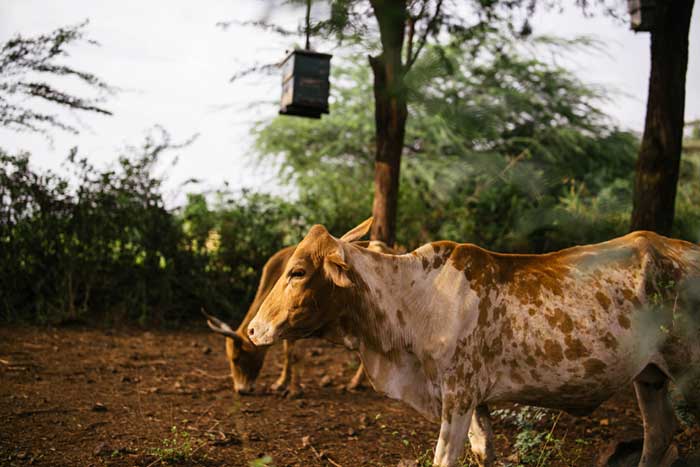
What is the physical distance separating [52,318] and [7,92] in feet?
8.54

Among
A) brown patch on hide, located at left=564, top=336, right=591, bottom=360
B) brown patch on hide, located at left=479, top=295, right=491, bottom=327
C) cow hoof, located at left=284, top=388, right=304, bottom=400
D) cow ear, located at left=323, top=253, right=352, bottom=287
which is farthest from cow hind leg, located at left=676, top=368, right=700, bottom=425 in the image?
cow hoof, located at left=284, top=388, right=304, bottom=400

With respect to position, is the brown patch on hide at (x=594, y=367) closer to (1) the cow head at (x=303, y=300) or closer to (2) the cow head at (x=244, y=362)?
(1) the cow head at (x=303, y=300)

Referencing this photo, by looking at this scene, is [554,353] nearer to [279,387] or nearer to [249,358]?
[249,358]

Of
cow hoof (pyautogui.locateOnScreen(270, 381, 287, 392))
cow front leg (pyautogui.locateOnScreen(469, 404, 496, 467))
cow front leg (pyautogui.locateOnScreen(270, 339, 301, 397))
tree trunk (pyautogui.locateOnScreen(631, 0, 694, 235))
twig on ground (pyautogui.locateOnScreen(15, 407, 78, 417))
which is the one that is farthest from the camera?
cow hoof (pyautogui.locateOnScreen(270, 381, 287, 392))

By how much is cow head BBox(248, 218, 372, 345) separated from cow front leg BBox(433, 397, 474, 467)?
64cm

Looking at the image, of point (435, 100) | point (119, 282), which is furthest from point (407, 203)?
point (435, 100)

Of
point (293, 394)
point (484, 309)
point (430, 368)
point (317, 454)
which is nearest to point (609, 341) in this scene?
point (484, 309)

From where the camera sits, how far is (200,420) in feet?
14.5

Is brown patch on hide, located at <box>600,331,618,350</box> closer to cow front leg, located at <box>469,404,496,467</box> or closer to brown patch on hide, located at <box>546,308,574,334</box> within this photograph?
brown patch on hide, located at <box>546,308,574,334</box>

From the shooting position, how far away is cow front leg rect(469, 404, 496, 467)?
10.2 feet

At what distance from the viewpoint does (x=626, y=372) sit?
9.20 ft

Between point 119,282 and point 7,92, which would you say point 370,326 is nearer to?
point 7,92

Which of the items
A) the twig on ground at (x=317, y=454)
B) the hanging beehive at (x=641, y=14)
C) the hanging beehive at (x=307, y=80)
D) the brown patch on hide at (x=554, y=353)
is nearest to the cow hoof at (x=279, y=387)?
the twig on ground at (x=317, y=454)

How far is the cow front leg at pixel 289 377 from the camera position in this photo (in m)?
5.44
